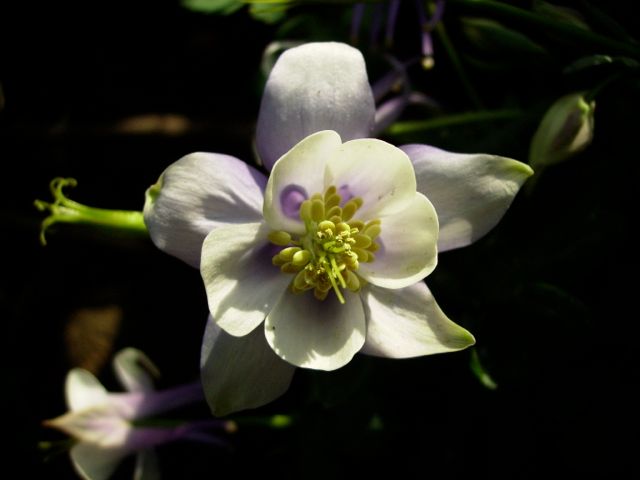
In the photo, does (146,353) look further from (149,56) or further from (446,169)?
(446,169)

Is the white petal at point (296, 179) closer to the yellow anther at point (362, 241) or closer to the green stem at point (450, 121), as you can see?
the yellow anther at point (362, 241)

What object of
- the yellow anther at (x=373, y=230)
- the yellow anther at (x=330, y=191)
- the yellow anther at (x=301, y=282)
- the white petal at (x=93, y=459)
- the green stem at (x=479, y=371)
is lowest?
the white petal at (x=93, y=459)

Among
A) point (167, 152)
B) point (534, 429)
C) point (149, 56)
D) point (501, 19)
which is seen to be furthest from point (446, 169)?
point (149, 56)

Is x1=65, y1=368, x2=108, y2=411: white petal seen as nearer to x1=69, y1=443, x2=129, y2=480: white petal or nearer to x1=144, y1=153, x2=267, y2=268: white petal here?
x1=69, y1=443, x2=129, y2=480: white petal

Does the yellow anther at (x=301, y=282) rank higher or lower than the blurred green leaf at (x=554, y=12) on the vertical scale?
lower

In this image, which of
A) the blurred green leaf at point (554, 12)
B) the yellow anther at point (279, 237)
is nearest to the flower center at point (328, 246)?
the yellow anther at point (279, 237)

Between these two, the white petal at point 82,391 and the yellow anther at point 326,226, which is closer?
the yellow anther at point 326,226

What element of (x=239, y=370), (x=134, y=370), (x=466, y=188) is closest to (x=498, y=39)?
(x=466, y=188)

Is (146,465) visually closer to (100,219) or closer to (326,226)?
(100,219)
